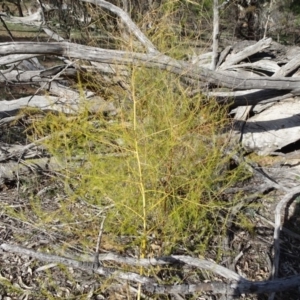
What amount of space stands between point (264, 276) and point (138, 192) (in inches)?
44.2

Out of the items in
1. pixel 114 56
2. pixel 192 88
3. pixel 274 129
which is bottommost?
pixel 274 129

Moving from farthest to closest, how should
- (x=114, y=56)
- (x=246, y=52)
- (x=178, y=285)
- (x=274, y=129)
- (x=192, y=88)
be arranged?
(x=246, y=52) → (x=274, y=129) → (x=192, y=88) → (x=114, y=56) → (x=178, y=285)

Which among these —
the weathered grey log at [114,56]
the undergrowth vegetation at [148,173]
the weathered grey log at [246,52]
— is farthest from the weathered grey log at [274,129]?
the undergrowth vegetation at [148,173]

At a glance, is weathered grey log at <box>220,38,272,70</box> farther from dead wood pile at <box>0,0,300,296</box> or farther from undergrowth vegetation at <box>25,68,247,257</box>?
undergrowth vegetation at <box>25,68,247,257</box>

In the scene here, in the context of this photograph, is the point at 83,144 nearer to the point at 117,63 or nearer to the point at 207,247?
the point at 117,63

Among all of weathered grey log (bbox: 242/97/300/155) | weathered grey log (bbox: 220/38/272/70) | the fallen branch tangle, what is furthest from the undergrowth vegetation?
weathered grey log (bbox: 220/38/272/70)

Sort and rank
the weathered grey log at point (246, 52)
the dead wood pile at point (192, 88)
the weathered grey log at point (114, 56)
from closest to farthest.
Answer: the dead wood pile at point (192, 88) < the weathered grey log at point (114, 56) < the weathered grey log at point (246, 52)

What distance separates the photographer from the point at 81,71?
4027mm

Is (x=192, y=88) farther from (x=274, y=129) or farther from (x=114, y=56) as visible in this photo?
(x=274, y=129)

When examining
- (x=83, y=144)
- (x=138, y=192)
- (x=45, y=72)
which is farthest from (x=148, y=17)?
(x=138, y=192)

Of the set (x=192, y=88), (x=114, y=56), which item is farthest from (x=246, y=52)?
(x=114, y=56)

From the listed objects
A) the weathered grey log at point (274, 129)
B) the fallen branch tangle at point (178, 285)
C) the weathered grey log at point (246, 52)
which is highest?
the weathered grey log at point (246, 52)

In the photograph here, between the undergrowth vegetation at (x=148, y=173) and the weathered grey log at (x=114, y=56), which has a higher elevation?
the weathered grey log at (x=114, y=56)

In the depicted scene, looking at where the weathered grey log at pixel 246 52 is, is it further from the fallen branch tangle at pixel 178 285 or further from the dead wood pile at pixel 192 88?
the fallen branch tangle at pixel 178 285
